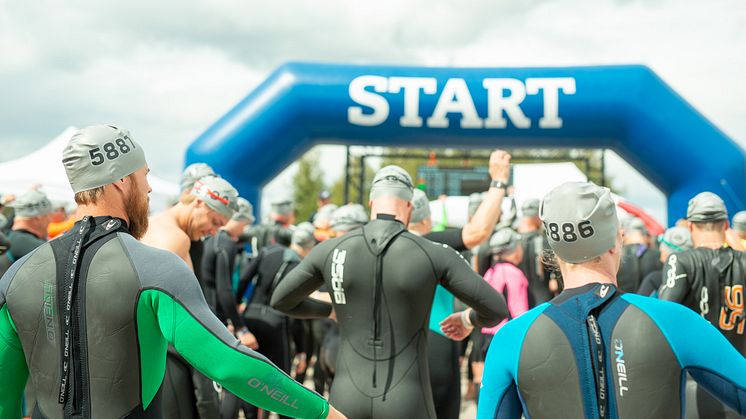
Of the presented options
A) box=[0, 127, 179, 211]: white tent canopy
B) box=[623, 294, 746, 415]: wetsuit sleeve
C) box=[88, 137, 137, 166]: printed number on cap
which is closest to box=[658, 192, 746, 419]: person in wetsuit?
box=[623, 294, 746, 415]: wetsuit sleeve

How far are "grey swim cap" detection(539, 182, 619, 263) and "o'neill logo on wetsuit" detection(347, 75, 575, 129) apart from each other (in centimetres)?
770

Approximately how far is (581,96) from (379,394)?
7.34m

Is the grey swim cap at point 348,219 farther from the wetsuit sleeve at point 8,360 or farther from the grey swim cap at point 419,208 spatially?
Result: the wetsuit sleeve at point 8,360

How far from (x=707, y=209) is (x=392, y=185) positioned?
237 centimetres

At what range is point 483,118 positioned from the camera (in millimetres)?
9523

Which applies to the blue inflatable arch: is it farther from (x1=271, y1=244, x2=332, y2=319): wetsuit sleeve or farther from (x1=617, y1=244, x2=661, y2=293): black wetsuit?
(x1=271, y1=244, x2=332, y2=319): wetsuit sleeve

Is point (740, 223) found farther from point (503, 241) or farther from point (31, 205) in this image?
point (31, 205)

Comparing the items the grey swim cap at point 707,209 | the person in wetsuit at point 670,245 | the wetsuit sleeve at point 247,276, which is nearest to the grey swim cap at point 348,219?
the wetsuit sleeve at point 247,276

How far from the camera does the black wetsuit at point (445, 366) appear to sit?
378cm

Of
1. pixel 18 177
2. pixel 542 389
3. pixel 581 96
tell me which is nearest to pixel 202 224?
pixel 542 389

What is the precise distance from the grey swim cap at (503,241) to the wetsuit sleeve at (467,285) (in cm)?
382

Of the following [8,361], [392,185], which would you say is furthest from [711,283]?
[8,361]

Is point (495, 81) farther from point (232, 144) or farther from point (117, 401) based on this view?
point (117, 401)

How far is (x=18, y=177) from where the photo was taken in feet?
41.3
